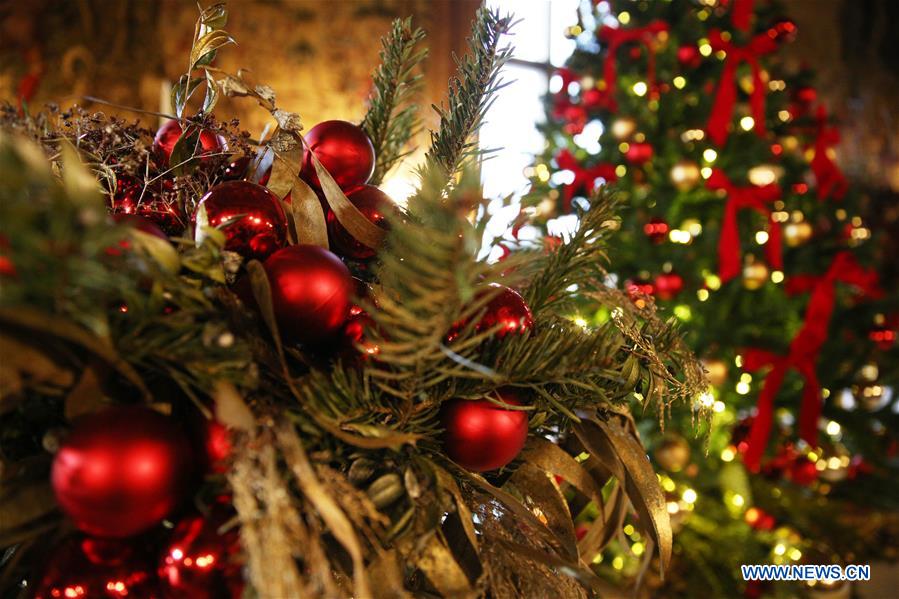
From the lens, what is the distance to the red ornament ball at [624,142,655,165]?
138 centimetres

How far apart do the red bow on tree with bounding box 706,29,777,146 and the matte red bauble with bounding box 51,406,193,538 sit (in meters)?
1.39

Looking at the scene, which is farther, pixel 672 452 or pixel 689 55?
pixel 689 55

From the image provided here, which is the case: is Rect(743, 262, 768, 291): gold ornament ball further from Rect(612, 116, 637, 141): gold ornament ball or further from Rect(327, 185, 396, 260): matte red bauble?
Rect(327, 185, 396, 260): matte red bauble

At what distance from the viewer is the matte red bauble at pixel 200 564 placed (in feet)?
0.86

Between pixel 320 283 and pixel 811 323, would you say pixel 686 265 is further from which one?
pixel 320 283

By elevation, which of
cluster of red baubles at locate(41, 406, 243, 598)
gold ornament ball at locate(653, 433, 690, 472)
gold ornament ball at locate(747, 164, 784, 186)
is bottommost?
gold ornament ball at locate(653, 433, 690, 472)

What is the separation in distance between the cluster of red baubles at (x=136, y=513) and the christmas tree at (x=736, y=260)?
3.58ft

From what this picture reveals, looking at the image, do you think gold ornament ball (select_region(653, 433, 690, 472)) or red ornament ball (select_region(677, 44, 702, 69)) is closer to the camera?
gold ornament ball (select_region(653, 433, 690, 472))

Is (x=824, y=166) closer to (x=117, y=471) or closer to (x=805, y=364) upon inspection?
(x=805, y=364)

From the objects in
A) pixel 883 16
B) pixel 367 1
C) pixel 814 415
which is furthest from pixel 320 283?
pixel 883 16

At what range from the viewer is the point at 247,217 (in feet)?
1.10

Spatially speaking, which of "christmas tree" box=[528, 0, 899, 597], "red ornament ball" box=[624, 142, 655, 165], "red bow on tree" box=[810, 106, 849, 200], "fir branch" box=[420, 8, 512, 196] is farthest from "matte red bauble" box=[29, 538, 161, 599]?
"red bow on tree" box=[810, 106, 849, 200]

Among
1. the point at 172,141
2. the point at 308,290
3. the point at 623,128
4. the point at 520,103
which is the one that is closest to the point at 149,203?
the point at 172,141

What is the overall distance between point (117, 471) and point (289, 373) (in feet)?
0.30
